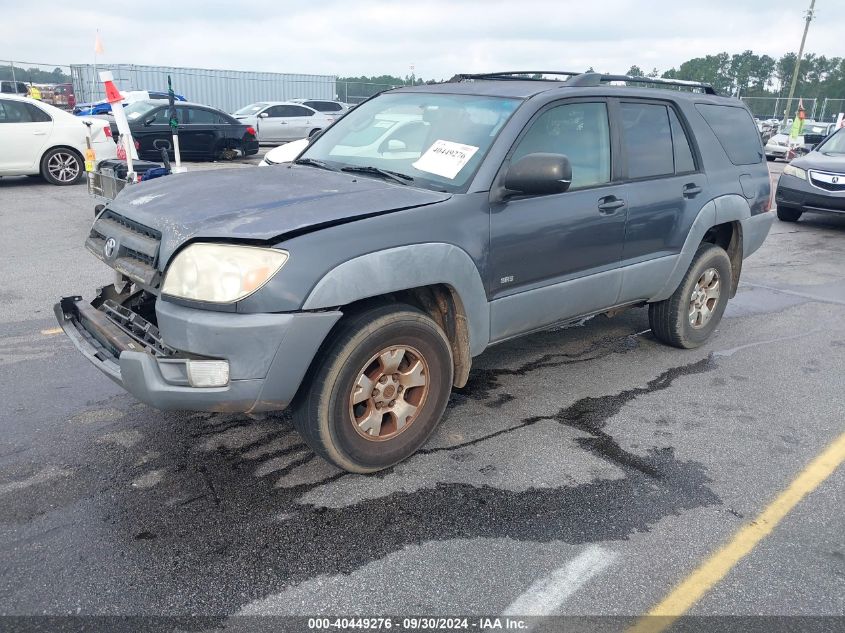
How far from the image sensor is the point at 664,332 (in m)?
5.18

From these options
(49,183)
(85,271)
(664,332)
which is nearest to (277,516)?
(664,332)

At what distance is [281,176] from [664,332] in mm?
3111

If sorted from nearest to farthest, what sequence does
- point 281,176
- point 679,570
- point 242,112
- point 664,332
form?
point 679,570 → point 281,176 → point 664,332 → point 242,112

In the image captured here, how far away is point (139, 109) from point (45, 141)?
3.99 meters

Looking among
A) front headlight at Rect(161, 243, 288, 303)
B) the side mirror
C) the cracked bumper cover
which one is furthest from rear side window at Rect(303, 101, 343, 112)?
the cracked bumper cover

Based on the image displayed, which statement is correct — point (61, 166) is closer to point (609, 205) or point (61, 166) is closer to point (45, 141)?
point (45, 141)

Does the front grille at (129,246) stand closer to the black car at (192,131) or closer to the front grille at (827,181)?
the front grille at (827,181)

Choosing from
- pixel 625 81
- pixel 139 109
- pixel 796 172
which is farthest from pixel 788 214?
pixel 139 109

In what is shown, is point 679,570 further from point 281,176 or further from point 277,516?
point 281,176

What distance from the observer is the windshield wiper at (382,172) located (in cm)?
361

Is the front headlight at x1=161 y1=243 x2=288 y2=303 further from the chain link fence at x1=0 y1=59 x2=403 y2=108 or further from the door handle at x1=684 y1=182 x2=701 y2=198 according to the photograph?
the chain link fence at x1=0 y1=59 x2=403 y2=108

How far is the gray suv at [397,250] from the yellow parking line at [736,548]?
54.2 inches

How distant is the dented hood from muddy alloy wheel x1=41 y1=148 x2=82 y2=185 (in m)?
9.82

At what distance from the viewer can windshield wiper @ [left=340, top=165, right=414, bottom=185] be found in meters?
3.61
